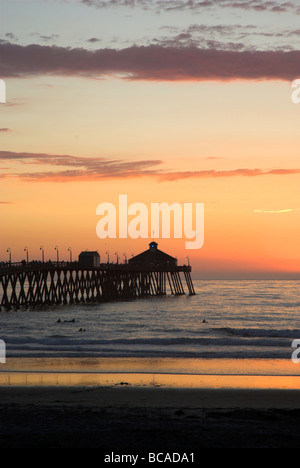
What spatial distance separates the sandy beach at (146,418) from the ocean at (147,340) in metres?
4.38

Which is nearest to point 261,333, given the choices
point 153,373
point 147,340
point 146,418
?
point 147,340

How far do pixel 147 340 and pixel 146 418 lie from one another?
19785mm

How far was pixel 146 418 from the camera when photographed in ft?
42.1

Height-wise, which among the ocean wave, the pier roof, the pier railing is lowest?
the ocean wave

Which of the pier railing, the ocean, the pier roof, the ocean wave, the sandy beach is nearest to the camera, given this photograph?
the sandy beach

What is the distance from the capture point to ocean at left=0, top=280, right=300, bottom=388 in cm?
2232

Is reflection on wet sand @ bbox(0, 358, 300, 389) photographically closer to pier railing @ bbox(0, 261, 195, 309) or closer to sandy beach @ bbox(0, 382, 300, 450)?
sandy beach @ bbox(0, 382, 300, 450)

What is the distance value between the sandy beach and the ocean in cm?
438

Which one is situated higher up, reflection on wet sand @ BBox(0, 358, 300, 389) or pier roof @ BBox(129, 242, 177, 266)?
pier roof @ BBox(129, 242, 177, 266)

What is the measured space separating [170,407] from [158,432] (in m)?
2.84

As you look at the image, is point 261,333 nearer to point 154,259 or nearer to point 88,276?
point 88,276

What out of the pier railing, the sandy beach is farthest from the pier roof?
the sandy beach
